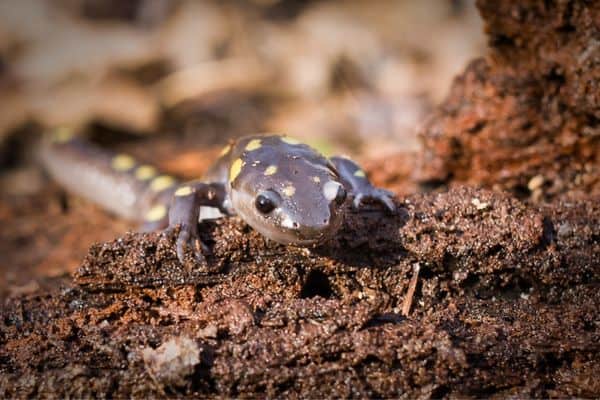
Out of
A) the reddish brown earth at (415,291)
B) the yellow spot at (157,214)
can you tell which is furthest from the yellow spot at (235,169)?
the yellow spot at (157,214)

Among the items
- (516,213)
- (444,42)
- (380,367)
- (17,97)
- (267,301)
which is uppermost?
(444,42)

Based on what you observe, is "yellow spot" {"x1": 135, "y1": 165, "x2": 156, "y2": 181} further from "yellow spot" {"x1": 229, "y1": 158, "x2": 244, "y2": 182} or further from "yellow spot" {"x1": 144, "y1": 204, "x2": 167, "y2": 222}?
"yellow spot" {"x1": 229, "y1": 158, "x2": 244, "y2": 182}

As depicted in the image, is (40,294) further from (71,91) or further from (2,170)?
(71,91)

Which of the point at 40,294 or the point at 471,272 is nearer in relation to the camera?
the point at 471,272

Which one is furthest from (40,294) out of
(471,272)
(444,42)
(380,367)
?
(444,42)

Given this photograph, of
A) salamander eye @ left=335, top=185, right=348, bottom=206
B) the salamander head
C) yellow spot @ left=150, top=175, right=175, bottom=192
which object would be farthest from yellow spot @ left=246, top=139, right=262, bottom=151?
yellow spot @ left=150, top=175, right=175, bottom=192

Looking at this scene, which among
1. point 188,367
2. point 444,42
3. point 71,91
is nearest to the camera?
point 188,367
